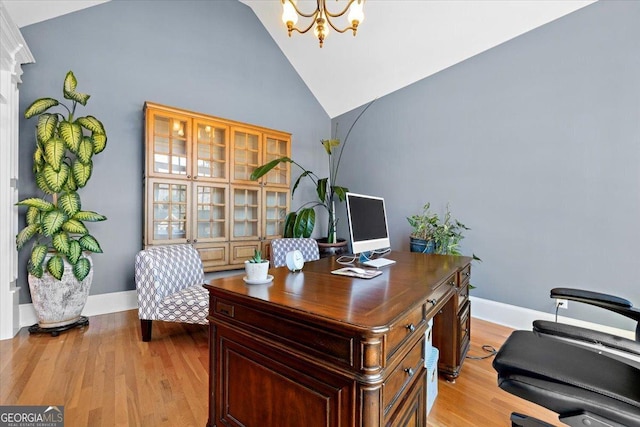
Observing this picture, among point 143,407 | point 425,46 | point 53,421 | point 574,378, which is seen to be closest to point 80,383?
point 53,421

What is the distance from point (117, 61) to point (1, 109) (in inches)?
45.4

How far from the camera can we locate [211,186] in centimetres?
349

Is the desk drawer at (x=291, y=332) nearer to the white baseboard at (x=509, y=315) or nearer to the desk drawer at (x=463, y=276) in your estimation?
the desk drawer at (x=463, y=276)

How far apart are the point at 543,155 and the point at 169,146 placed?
3893 mm

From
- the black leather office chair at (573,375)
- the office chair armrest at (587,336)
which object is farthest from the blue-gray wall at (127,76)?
the office chair armrest at (587,336)

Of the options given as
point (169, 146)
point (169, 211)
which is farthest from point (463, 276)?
point (169, 146)

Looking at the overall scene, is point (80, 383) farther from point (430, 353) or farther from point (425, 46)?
point (425, 46)

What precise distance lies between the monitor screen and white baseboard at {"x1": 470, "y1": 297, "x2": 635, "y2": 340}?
1.89 m

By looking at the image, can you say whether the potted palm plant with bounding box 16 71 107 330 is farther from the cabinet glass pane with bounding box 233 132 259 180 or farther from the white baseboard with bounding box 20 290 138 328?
the cabinet glass pane with bounding box 233 132 259 180

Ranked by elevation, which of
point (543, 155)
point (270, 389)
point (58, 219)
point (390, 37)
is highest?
point (390, 37)

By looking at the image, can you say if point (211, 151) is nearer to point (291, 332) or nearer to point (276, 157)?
point (276, 157)

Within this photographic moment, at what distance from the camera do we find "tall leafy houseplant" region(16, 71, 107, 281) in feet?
7.98

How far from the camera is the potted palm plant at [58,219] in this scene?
244cm

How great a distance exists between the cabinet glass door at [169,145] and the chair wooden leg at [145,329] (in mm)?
1518
